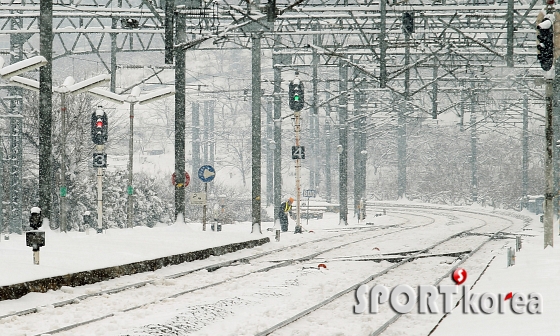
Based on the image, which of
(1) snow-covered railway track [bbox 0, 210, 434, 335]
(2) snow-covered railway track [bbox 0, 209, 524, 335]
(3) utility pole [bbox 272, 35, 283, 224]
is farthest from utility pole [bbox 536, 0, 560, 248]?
(3) utility pole [bbox 272, 35, 283, 224]

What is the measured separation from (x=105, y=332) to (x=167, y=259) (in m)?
7.61

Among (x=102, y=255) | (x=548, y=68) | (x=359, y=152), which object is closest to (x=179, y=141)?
(x=102, y=255)

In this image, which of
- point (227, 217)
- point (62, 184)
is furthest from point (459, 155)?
point (62, 184)

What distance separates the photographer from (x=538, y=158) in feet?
247

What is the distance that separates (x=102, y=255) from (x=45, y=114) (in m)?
4.68

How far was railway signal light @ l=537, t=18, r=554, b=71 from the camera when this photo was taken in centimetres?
1775

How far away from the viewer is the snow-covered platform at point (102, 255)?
1324cm

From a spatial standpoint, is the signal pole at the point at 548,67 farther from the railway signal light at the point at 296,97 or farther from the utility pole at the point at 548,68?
the railway signal light at the point at 296,97

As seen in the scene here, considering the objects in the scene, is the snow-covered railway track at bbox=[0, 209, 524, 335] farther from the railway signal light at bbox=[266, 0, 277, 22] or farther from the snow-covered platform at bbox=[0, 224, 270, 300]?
the railway signal light at bbox=[266, 0, 277, 22]

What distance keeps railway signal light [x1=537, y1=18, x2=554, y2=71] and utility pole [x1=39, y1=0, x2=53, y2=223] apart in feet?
38.4

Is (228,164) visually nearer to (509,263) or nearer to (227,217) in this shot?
(227,217)

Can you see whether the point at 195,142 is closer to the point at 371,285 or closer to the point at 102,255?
the point at 102,255

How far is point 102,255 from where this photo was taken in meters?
16.6

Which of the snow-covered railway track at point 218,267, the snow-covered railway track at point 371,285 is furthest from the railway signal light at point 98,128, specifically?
the snow-covered railway track at point 371,285
